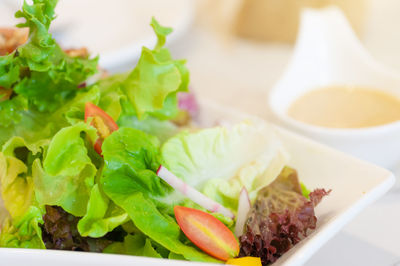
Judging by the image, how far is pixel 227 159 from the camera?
1.06m

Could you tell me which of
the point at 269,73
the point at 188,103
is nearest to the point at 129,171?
the point at 188,103

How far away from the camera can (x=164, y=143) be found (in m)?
1.05

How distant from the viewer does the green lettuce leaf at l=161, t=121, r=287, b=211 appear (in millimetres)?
997

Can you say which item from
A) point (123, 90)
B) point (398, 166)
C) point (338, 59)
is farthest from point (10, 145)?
point (338, 59)

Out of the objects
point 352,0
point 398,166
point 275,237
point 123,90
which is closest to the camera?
point 275,237

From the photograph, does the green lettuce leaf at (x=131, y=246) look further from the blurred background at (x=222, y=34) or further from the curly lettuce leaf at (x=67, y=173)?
the blurred background at (x=222, y=34)

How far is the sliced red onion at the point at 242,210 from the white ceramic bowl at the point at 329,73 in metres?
0.33

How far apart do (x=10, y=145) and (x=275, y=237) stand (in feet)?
1.70

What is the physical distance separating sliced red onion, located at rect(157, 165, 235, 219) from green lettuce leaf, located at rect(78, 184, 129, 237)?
0.11 m

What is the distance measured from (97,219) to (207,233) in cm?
19

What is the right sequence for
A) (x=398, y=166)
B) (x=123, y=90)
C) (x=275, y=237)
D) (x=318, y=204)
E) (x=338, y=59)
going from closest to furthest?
(x=275, y=237) < (x=318, y=204) < (x=123, y=90) < (x=398, y=166) < (x=338, y=59)

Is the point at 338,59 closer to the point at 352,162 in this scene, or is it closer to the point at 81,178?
the point at 352,162

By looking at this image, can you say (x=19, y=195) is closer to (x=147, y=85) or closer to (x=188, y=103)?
(x=147, y=85)

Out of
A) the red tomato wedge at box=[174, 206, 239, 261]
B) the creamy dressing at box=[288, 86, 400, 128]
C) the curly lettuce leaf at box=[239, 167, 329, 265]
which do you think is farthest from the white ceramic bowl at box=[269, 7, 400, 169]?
the red tomato wedge at box=[174, 206, 239, 261]
